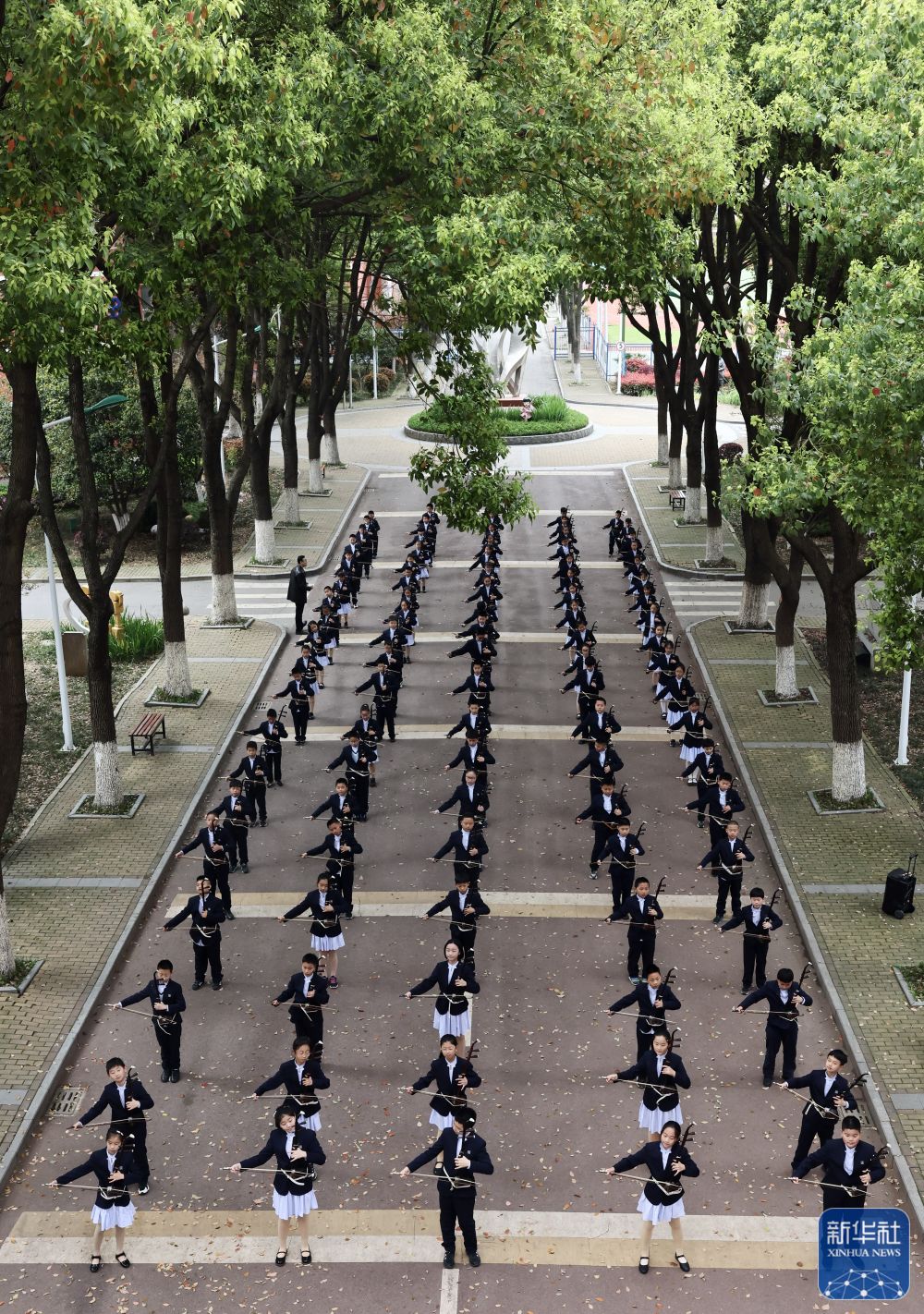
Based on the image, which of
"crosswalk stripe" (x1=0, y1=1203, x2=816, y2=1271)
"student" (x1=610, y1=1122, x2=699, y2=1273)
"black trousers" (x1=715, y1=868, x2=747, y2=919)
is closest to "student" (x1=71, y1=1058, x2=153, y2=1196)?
"crosswalk stripe" (x1=0, y1=1203, x2=816, y2=1271)

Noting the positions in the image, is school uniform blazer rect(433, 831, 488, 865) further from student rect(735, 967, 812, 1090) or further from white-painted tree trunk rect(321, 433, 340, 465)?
white-painted tree trunk rect(321, 433, 340, 465)

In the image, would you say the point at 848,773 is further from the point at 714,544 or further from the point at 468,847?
the point at 714,544

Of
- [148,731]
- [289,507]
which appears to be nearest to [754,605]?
[148,731]

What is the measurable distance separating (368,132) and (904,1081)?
1144 cm

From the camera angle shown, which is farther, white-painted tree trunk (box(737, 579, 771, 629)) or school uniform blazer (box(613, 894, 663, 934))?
white-painted tree trunk (box(737, 579, 771, 629))

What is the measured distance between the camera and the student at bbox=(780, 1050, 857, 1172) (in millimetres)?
11273

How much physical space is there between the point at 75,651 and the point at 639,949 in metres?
10.8

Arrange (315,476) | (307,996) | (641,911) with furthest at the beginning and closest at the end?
(315,476)
(641,911)
(307,996)

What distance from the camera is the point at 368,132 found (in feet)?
53.1

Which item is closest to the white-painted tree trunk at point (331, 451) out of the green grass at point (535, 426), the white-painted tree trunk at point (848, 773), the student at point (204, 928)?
the green grass at point (535, 426)

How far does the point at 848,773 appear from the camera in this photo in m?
18.4

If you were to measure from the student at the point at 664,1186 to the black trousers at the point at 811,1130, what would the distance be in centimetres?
128

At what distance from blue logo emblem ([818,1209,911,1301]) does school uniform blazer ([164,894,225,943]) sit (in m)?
6.34

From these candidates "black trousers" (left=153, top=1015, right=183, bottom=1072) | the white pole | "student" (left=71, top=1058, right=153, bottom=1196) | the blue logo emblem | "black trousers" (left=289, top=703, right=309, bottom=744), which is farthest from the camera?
"black trousers" (left=289, top=703, right=309, bottom=744)
